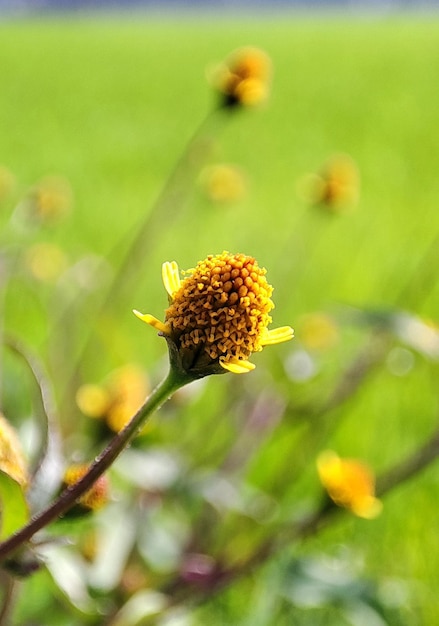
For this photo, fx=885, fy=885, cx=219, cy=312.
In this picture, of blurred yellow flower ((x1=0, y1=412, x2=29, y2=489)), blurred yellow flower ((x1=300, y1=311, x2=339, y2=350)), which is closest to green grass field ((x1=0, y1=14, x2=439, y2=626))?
blurred yellow flower ((x1=300, y1=311, x2=339, y2=350))

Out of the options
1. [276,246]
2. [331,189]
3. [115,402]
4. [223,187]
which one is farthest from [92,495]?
[276,246]

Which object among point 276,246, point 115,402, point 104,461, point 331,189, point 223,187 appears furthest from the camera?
point 276,246

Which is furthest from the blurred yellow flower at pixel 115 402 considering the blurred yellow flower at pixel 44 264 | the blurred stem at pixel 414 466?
the blurred yellow flower at pixel 44 264

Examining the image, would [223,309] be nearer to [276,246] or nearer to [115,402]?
[115,402]

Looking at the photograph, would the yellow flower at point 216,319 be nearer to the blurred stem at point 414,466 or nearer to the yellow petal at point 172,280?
the yellow petal at point 172,280

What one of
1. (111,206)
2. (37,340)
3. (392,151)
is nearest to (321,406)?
(37,340)

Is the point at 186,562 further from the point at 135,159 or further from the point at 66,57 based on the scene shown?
the point at 66,57
